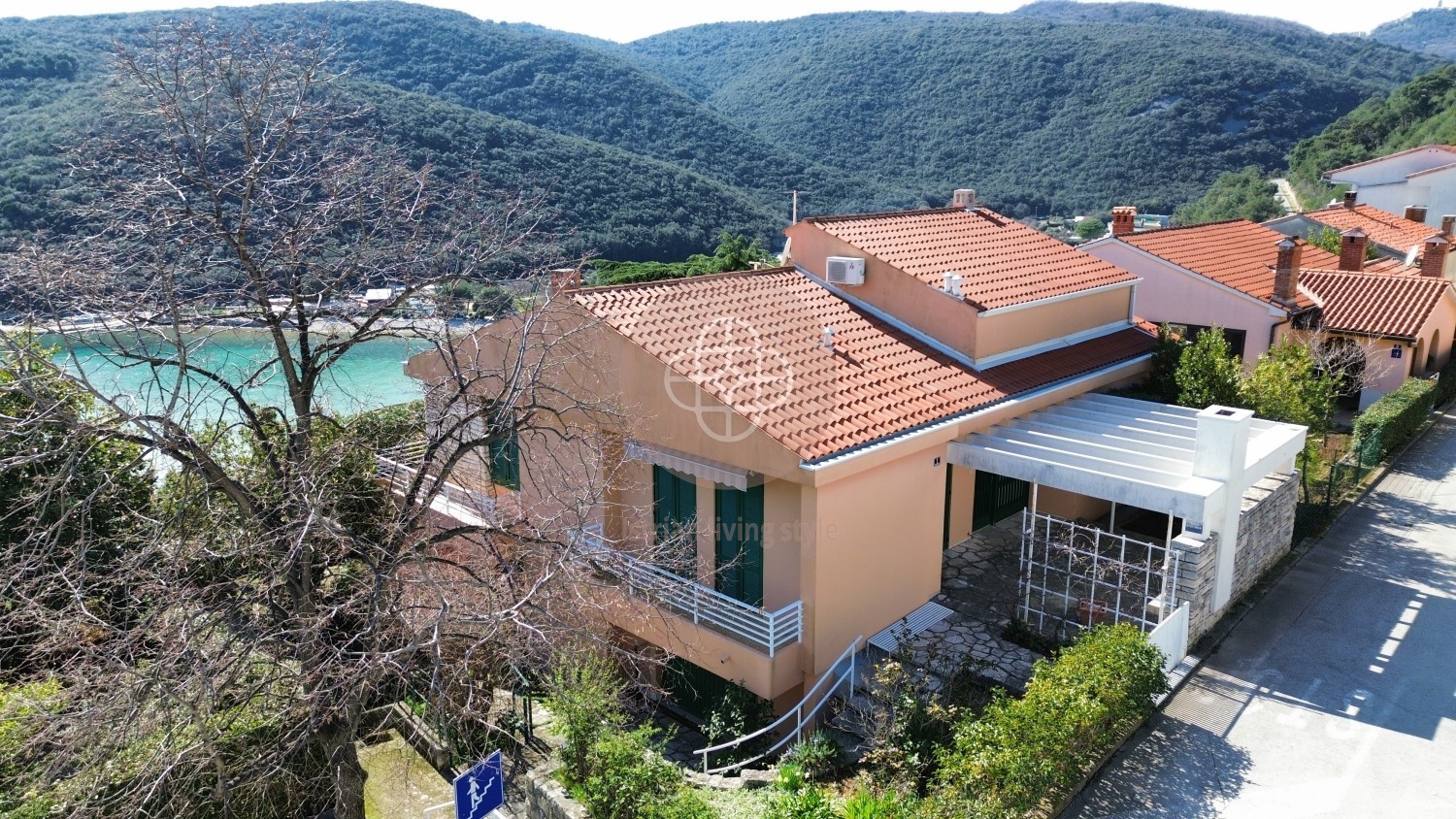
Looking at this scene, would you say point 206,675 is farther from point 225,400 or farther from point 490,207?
point 490,207

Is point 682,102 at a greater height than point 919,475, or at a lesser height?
greater

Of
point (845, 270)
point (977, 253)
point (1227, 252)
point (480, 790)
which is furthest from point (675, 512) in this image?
point (1227, 252)

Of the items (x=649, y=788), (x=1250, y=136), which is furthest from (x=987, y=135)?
(x=649, y=788)

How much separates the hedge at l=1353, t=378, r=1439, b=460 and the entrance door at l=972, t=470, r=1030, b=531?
1084 cm

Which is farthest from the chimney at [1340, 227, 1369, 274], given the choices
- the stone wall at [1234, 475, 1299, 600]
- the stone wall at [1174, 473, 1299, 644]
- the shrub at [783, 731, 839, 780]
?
the shrub at [783, 731, 839, 780]

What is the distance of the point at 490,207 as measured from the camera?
46.1 feet

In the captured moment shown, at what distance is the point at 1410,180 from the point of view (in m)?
61.4

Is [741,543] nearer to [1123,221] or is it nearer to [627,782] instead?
[627,782]

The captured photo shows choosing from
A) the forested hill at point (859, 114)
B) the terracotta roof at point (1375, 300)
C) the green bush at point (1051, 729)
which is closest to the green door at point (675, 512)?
the green bush at point (1051, 729)

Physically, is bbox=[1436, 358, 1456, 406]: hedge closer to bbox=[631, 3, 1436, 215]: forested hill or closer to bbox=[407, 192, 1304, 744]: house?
bbox=[407, 192, 1304, 744]: house

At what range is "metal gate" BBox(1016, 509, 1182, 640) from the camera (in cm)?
1559

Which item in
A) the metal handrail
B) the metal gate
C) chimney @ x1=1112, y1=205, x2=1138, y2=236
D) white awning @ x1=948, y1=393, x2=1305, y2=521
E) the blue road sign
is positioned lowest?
the metal handrail

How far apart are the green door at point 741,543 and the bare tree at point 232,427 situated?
396 centimetres

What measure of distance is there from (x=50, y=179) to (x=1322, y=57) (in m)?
187
